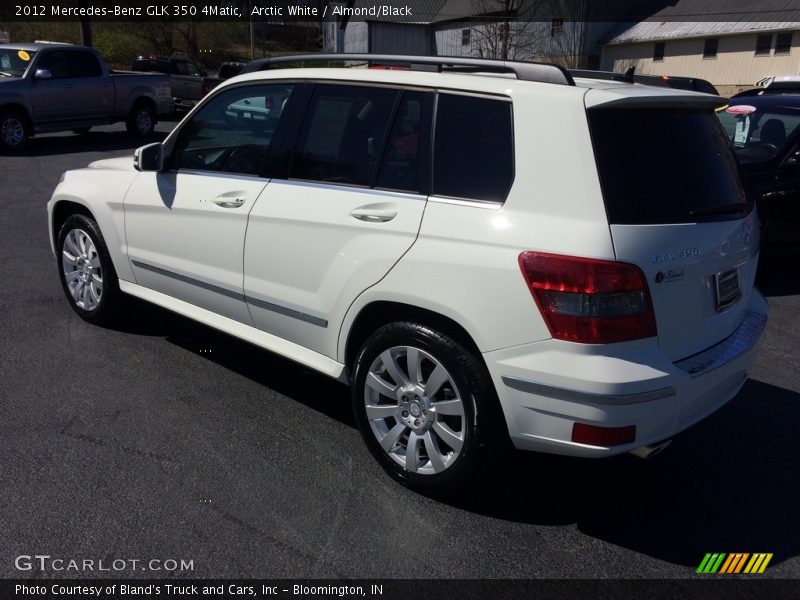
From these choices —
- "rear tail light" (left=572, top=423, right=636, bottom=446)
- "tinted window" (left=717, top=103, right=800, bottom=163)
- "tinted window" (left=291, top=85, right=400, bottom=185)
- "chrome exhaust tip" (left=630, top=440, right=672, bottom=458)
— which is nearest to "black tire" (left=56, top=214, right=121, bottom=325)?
"tinted window" (left=291, top=85, right=400, bottom=185)

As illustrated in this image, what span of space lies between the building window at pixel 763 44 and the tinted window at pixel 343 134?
124ft

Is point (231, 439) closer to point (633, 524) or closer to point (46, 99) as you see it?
point (633, 524)

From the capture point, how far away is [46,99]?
1608cm

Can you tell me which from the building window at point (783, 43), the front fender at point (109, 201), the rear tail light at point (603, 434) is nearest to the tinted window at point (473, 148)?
the rear tail light at point (603, 434)

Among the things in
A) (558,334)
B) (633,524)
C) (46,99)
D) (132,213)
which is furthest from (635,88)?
(46,99)

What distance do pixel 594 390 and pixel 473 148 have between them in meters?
→ 1.17

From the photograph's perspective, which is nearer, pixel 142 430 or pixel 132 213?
pixel 142 430

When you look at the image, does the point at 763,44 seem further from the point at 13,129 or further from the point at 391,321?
the point at 391,321

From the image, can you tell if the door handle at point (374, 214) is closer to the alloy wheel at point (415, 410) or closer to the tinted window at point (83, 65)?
the alloy wheel at point (415, 410)

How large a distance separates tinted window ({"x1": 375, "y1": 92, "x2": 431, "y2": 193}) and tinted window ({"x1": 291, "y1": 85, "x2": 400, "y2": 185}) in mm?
64

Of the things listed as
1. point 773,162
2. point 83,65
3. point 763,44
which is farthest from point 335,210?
point 763,44

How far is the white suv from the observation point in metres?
3.07

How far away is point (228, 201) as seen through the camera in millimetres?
→ 4363
